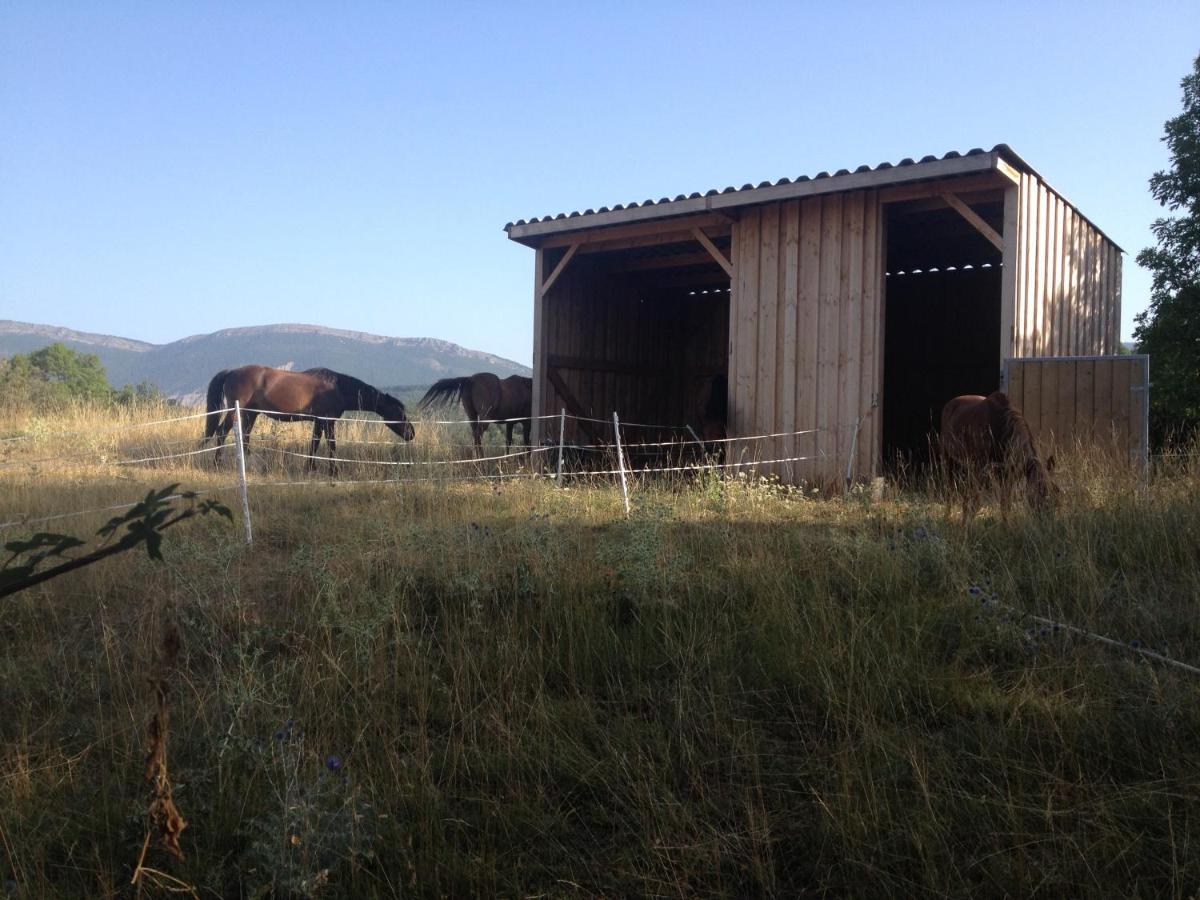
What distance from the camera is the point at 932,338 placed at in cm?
1520

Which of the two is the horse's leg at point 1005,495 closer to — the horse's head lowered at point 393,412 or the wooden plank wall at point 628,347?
the wooden plank wall at point 628,347

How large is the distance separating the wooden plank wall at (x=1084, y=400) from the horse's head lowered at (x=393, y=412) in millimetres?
9116

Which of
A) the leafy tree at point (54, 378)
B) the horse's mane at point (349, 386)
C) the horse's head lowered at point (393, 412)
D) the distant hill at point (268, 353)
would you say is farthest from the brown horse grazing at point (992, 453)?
the distant hill at point (268, 353)

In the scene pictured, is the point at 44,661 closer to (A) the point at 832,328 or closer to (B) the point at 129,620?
(B) the point at 129,620

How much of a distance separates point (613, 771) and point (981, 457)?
5076 millimetres

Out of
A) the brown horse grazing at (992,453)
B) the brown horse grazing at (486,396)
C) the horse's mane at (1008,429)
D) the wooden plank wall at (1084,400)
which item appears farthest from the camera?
the brown horse grazing at (486,396)

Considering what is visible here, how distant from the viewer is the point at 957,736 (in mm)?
2770

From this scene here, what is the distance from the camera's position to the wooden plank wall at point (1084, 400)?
8.12 metres

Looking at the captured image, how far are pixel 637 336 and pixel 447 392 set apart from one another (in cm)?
334

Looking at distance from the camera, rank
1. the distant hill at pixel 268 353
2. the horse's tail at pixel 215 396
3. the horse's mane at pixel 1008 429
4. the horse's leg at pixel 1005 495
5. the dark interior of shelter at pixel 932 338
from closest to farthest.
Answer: the horse's leg at pixel 1005 495 → the horse's mane at pixel 1008 429 → the horse's tail at pixel 215 396 → the dark interior of shelter at pixel 932 338 → the distant hill at pixel 268 353

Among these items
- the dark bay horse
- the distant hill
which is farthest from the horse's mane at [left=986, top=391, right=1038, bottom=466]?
the distant hill

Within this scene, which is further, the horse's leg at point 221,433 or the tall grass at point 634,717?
the horse's leg at point 221,433

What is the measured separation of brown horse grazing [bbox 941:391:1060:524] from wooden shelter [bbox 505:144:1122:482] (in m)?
1.81

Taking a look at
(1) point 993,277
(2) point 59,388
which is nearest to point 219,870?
(1) point 993,277
